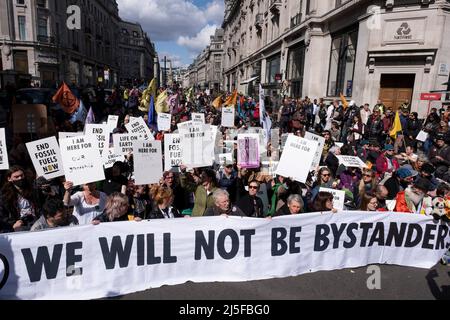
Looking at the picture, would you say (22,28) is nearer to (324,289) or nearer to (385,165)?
(385,165)

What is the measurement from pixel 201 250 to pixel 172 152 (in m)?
2.14

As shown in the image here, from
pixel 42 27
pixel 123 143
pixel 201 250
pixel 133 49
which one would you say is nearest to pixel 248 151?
pixel 201 250

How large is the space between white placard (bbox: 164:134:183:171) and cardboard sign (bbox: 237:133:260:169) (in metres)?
1.10

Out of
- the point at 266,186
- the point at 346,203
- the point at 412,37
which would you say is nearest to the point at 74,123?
the point at 266,186

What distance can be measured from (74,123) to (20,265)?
22.1 ft

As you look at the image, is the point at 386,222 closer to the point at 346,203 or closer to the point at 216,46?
the point at 346,203

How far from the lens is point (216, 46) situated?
113250 mm

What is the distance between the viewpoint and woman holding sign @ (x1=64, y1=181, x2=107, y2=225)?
4516mm

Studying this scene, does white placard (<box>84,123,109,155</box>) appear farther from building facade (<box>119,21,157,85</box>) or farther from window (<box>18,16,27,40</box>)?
building facade (<box>119,21,157,85</box>)

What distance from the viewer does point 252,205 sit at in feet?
16.2

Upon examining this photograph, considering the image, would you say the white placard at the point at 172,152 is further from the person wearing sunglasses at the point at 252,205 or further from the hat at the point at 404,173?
the hat at the point at 404,173

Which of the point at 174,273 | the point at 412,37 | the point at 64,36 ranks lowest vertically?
the point at 174,273

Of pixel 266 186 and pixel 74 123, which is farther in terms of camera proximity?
pixel 74 123

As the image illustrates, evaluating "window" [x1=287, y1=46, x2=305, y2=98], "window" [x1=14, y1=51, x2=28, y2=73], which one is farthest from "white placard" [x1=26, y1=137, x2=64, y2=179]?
"window" [x1=14, y1=51, x2=28, y2=73]
